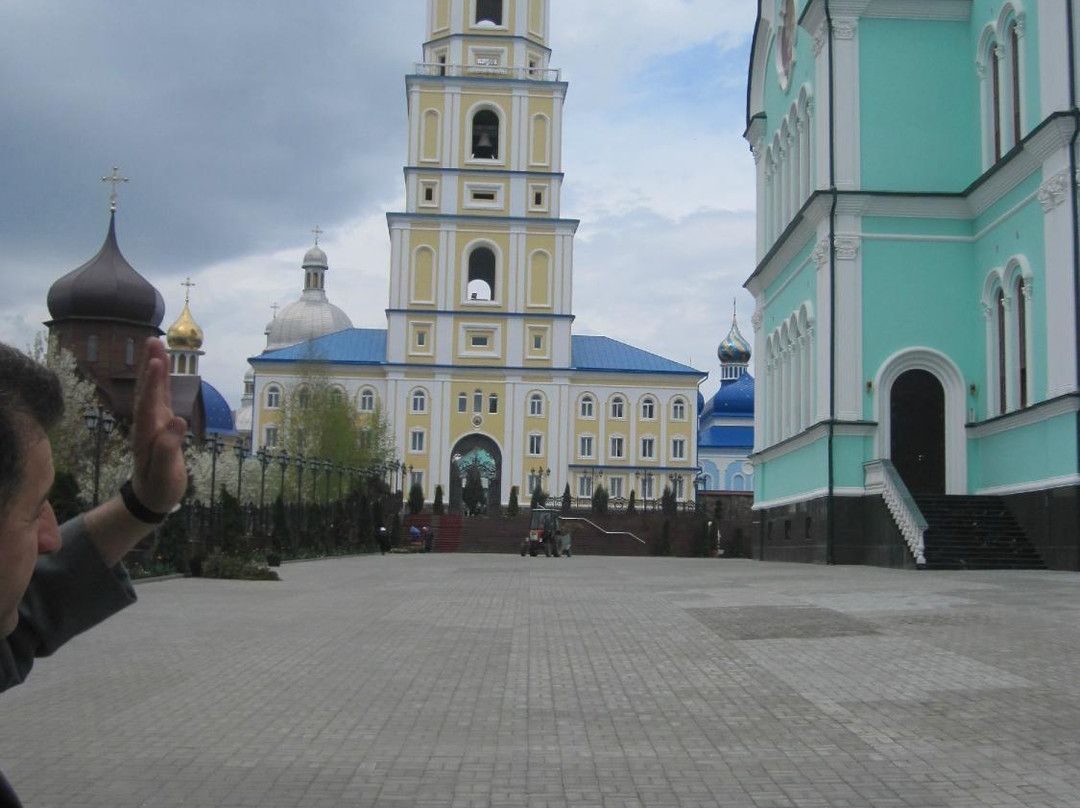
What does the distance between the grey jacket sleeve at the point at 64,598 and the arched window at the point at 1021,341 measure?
2515cm

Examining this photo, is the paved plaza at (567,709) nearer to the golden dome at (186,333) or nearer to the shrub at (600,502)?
the shrub at (600,502)

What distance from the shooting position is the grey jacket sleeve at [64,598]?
2.44m

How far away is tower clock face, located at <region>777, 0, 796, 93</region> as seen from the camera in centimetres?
3447

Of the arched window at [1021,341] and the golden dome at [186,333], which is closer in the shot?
the arched window at [1021,341]

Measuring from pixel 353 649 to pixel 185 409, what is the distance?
67677 mm

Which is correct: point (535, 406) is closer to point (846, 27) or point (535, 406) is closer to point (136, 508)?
point (846, 27)

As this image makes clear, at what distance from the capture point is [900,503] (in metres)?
25.2

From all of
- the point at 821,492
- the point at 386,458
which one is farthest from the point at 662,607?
the point at 386,458

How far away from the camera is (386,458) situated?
6700cm

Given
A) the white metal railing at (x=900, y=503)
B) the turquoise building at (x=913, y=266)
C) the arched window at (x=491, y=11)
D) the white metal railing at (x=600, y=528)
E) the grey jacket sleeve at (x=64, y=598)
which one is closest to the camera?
the grey jacket sleeve at (x=64, y=598)

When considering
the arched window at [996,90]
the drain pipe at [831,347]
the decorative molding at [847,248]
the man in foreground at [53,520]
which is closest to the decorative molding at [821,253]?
the drain pipe at [831,347]

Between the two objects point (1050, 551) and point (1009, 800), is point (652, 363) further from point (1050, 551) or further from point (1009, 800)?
point (1009, 800)

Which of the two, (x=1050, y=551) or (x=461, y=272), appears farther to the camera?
(x=461, y=272)

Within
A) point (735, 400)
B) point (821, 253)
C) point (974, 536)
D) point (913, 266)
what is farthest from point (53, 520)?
point (735, 400)
